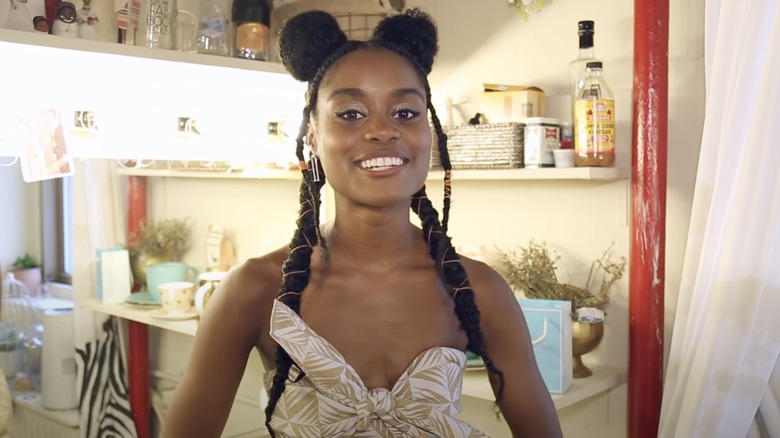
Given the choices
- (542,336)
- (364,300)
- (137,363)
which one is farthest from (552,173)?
(137,363)

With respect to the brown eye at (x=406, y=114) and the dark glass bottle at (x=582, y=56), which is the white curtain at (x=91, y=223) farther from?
the brown eye at (x=406, y=114)

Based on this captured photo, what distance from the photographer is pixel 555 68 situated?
1.78 meters

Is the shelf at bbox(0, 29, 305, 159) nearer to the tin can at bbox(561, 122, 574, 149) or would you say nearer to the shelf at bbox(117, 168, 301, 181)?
the shelf at bbox(117, 168, 301, 181)

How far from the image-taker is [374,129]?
3.03ft

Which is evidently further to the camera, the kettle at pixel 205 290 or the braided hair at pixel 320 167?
the kettle at pixel 205 290

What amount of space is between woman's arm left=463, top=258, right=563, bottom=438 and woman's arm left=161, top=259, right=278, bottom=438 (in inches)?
Answer: 11.0

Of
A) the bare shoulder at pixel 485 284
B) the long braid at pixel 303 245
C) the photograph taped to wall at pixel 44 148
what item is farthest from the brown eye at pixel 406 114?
the photograph taped to wall at pixel 44 148

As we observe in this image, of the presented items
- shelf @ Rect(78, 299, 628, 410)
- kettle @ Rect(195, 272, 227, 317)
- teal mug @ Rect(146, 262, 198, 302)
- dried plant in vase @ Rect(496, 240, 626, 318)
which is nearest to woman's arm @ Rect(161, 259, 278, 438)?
shelf @ Rect(78, 299, 628, 410)

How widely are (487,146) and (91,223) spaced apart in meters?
1.36

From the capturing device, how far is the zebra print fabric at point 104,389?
7.98 ft

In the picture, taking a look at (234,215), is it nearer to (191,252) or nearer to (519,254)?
(191,252)

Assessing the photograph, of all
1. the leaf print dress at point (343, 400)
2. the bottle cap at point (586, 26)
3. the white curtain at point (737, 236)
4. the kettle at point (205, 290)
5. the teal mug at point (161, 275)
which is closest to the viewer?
the leaf print dress at point (343, 400)

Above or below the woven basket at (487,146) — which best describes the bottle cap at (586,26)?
above

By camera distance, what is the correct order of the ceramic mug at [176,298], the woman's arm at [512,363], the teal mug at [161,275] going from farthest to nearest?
1. the teal mug at [161,275]
2. the ceramic mug at [176,298]
3. the woman's arm at [512,363]
